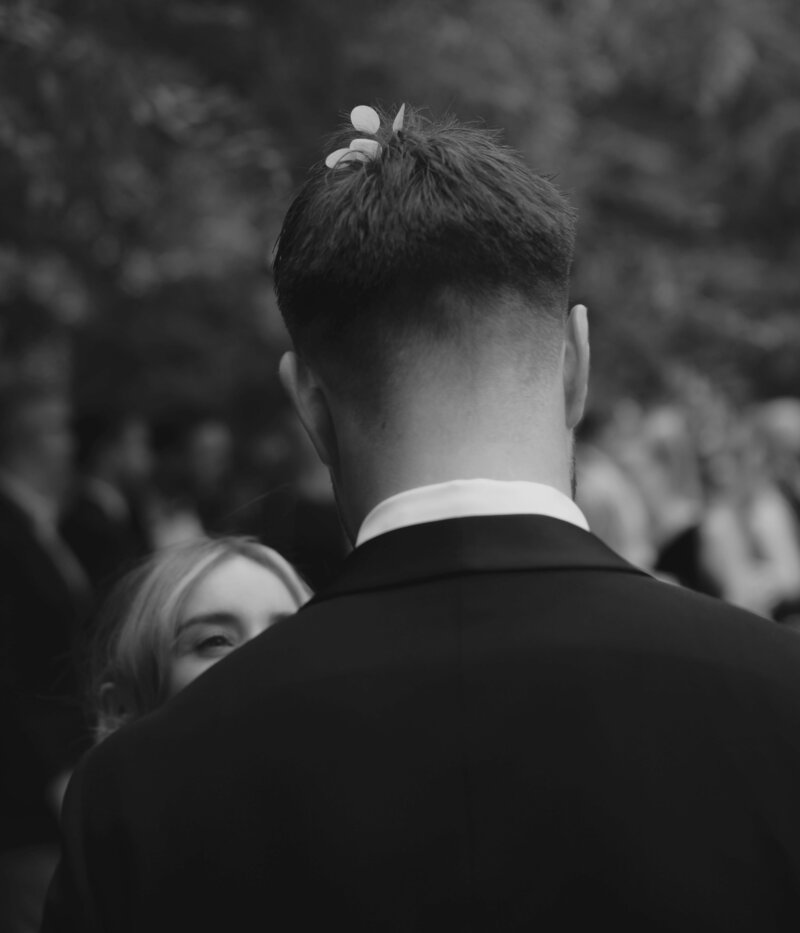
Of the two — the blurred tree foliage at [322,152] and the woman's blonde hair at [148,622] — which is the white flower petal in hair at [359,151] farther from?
the blurred tree foliage at [322,152]

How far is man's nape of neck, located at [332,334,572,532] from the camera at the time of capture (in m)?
1.59

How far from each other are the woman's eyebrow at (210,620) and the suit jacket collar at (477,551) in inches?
60.7

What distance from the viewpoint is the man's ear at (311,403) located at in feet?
5.61

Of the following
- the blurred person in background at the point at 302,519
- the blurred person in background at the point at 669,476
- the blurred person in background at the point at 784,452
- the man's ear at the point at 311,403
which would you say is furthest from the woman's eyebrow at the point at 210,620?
the blurred person in background at the point at 784,452

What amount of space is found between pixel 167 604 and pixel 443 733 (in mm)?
1716

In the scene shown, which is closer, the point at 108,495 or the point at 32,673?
the point at 32,673

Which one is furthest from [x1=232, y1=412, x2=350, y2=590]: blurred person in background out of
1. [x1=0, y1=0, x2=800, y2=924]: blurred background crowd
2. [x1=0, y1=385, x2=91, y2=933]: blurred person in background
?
[x1=0, y1=385, x2=91, y2=933]: blurred person in background

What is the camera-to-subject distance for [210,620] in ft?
10.2

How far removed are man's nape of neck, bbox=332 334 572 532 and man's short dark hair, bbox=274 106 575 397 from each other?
3cm

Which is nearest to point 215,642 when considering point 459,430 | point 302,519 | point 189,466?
point 459,430

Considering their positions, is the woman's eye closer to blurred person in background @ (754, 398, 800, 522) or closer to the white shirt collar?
the white shirt collar

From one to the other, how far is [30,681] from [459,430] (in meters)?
3.89

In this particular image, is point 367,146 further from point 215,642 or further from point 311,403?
point 215,642

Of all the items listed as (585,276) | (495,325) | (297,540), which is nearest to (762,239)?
(585,276)
